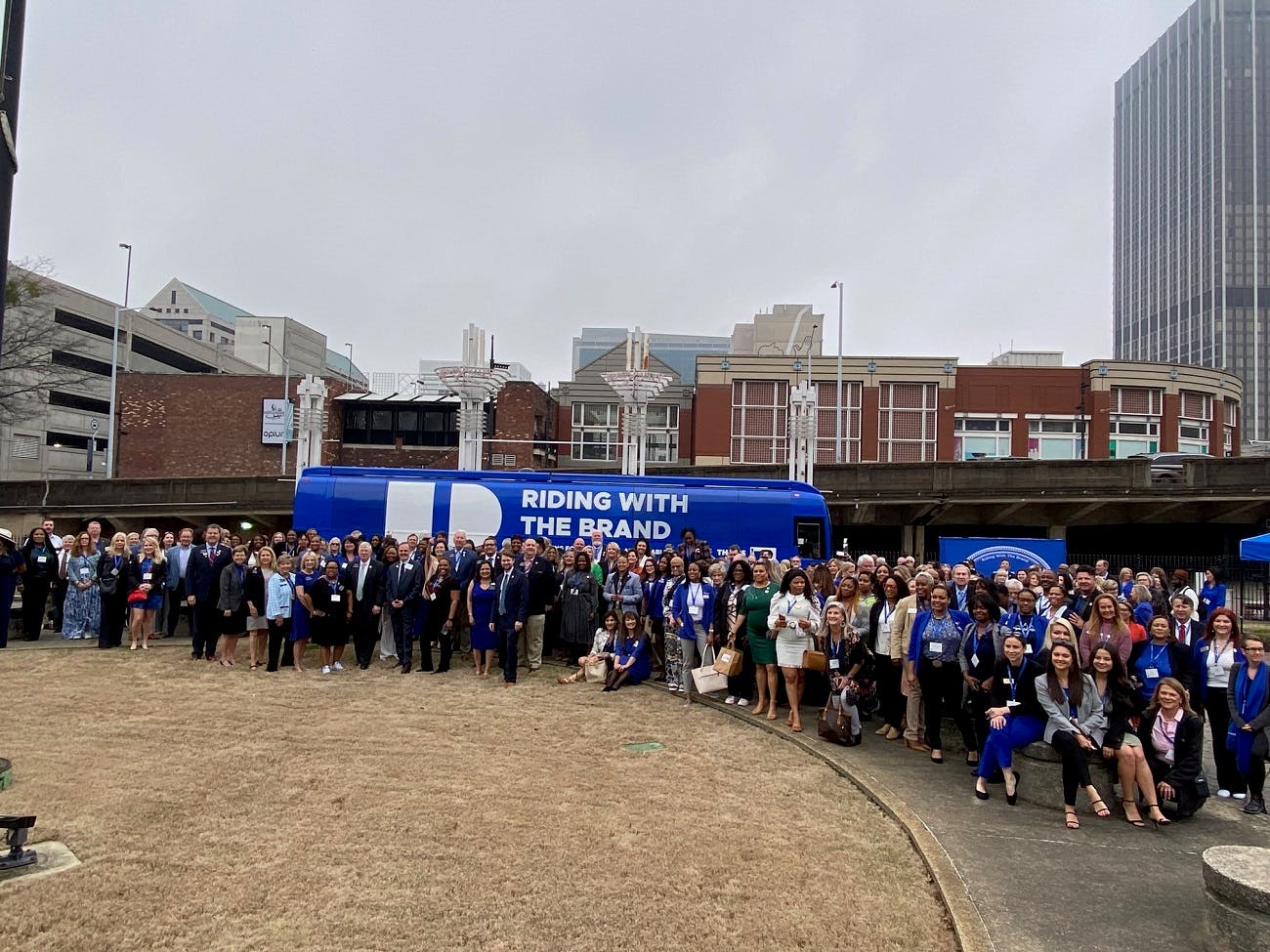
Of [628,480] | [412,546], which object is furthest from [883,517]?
[412,546]

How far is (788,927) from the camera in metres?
4.71

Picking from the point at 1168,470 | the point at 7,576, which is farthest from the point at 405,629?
the point at 1168,470

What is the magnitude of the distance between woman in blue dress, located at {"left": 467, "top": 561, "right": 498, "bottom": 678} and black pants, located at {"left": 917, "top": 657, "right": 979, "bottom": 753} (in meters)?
5.70

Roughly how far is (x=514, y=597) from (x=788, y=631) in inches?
150

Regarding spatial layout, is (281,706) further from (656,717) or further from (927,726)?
(927,726)

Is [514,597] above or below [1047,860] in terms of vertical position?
above

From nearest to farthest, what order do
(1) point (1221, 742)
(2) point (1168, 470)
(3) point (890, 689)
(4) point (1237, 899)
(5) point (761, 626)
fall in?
(4) point (1237, 899), (1) point (1221, 742), (3) point (890, 689), (5) point (761, 626), (2) point (1168, 470)

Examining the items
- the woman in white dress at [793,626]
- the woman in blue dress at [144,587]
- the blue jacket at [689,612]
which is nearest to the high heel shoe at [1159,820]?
the woman in white dress at [793,626]

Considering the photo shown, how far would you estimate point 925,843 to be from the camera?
588 centimetres

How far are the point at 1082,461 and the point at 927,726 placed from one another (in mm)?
22863

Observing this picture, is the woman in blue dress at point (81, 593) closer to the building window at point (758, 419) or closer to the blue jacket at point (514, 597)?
the blue jacket at point (514, 597)

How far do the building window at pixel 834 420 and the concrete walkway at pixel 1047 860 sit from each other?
4014 centimetres

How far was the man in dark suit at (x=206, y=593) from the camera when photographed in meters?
12.1

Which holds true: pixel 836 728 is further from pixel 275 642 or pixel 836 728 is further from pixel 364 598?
pixel 275 642
